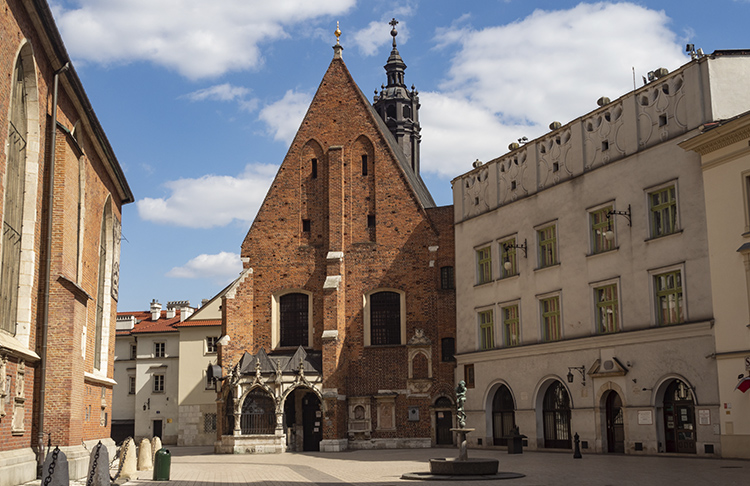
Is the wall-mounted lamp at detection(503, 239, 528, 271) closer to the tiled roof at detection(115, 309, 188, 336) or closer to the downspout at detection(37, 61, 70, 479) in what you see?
the downspout at detection(37, 61, 70, 479)

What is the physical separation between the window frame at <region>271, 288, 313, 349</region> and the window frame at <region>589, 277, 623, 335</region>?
15.7 meters

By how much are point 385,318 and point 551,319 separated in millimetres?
10690

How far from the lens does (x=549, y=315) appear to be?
31594 mm

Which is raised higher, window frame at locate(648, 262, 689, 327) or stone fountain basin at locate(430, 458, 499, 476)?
window frame at locate(648, 262, 689, 327)

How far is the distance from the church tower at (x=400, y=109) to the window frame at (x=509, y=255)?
89.2ft

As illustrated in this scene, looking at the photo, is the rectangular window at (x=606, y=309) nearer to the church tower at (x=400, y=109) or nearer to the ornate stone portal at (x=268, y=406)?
the ornate stone portal at (x=268, y=406)

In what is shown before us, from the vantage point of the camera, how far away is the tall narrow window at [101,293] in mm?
29422

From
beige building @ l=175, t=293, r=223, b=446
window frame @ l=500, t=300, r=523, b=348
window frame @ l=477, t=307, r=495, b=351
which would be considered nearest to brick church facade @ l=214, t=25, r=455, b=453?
window frame @ l=477, t=307, r=495, b=351

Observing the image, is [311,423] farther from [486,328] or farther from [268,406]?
[486,328]

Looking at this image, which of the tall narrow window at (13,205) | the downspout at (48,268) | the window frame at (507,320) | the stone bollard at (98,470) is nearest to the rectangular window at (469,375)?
the window frame at (507,320)

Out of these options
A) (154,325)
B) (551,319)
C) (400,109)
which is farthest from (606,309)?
(154,325)

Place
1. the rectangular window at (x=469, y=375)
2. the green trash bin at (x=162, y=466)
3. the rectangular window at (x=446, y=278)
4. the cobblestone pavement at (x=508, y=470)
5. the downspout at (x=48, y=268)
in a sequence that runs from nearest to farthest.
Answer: the cobblestone pavement at (x=508, y=470), the downspout at (x=48, y=268), the green trash bin at (x=162, y=466), the rectangular window at (x=469, y=375), the rectangular window at (x=446, y=278)

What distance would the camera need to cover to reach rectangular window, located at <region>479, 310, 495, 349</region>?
3494cm

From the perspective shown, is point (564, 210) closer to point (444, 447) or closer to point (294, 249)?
point (444, 447)
